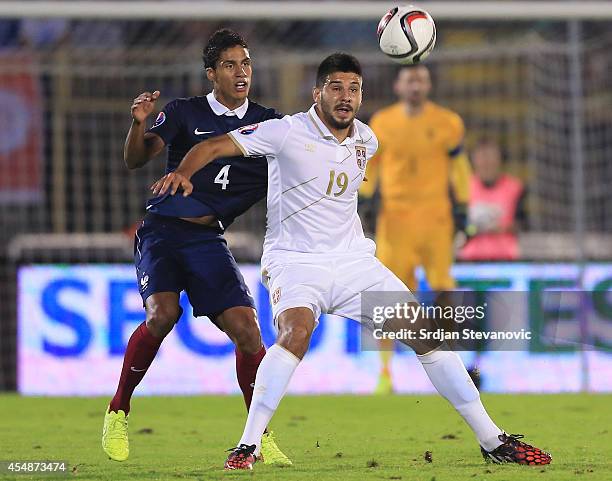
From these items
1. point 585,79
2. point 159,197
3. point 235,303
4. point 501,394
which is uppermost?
point 585,79

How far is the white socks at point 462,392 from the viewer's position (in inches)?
235

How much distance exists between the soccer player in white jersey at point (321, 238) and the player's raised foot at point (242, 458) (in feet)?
0.23

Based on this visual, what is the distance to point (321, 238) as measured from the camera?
6.18m

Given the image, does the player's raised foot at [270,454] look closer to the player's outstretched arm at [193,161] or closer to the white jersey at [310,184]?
the white jersey at [310,184]

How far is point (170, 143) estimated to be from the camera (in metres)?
6.69

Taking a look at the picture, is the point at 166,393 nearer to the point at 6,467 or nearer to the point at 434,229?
the point at 434,229

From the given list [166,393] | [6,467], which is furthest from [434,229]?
[6,467]

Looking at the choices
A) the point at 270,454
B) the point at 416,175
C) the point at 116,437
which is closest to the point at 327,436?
the point at 270,454

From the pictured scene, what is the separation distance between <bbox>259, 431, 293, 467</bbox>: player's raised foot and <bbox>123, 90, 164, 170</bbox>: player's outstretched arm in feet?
4.69

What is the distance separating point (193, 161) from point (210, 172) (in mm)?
750

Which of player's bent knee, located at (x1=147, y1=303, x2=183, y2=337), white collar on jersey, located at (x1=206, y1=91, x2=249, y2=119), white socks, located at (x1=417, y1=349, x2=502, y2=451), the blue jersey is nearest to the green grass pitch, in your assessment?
white socks, located at (x1=417, y1=349, x2=502, y2=451)

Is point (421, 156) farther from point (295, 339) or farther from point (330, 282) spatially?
point (295, 339)

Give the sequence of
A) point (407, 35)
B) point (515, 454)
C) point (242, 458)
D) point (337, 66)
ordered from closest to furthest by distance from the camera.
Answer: point (242, 458), point (515, 454), point (337, 66), point (407, 35)

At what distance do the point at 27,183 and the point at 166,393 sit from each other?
3335 millimetres
